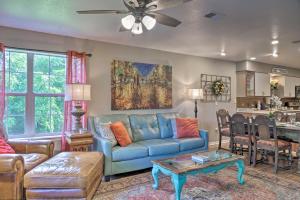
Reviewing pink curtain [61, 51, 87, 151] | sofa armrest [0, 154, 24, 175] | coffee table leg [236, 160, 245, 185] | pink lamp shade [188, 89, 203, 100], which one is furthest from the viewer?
pink lamp shade [188, 89, 203, 100]

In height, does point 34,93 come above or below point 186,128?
above

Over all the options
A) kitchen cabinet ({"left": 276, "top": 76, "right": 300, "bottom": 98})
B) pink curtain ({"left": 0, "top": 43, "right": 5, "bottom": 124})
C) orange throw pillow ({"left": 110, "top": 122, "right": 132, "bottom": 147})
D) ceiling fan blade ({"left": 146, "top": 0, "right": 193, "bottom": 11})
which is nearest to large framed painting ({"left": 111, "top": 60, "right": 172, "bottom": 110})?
orange throw pillow ({"left": 110, "top": 122, "right": 132, "bottom": 147})

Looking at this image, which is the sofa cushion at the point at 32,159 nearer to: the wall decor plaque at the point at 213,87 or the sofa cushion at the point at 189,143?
the sofa cushion at the point at 189,143

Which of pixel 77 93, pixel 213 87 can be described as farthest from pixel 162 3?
pixel 213 87

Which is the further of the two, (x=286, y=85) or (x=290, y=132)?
(x=286, y=85)

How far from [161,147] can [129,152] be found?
597 millimetres

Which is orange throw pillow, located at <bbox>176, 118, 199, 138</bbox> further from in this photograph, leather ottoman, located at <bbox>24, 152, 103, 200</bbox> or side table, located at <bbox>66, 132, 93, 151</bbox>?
leather ottoman, located at <bbox>24, 152, 103, 200</bbox>

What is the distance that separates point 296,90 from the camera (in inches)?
327

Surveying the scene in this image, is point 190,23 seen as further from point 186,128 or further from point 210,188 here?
point 210,188

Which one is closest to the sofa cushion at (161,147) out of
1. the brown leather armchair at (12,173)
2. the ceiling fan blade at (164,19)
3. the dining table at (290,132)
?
the brown leather armchair at (12,173)

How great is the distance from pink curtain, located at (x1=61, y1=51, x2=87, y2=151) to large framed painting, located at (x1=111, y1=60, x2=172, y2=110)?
2.06 feet

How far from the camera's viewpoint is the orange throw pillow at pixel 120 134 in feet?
11.6

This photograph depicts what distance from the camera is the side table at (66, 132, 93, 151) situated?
3.33 metres

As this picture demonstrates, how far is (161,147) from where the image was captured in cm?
364
